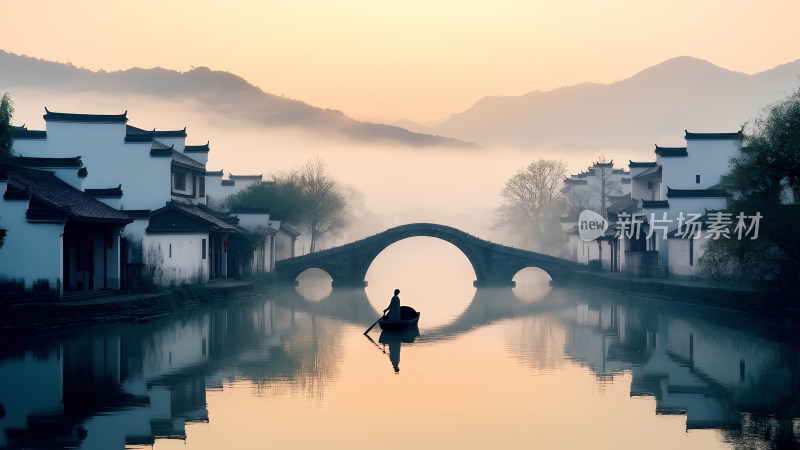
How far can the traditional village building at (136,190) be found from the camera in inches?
1642

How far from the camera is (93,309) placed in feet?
110

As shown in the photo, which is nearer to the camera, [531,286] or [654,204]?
[654,204]

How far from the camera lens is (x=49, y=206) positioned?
34188 mm

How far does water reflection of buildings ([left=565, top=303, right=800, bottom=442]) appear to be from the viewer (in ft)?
63.8

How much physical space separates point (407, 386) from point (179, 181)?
35167mm

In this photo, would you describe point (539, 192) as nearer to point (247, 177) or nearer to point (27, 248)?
point (247, 177)

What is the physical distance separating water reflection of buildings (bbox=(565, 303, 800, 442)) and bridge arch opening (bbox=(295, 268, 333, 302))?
23.6 m

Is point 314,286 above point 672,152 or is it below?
below

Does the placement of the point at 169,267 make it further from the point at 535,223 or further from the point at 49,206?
the point at 535,223

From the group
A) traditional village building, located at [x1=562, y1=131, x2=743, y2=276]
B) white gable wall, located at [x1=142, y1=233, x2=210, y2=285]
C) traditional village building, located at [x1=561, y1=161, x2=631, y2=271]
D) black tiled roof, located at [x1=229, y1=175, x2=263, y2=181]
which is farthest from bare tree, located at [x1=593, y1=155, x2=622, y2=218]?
white gable wall, located at [x1=142, y1=233, x2=210, y2=285]

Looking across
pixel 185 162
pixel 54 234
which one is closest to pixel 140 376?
pixel 54 234

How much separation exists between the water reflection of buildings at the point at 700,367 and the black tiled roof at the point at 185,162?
25.4m

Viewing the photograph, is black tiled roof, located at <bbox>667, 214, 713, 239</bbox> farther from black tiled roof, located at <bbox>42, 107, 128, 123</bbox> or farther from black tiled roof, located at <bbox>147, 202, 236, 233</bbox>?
black tiled roof, located at <bbox>42, 107, 128, 123</bbox>

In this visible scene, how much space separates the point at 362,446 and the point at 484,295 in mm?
45441
